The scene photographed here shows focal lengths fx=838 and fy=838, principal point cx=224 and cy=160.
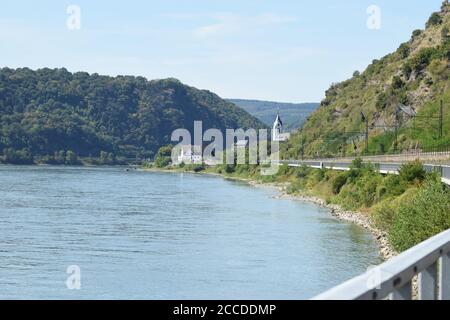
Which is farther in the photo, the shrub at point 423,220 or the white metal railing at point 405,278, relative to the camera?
the shrub at point 423,220

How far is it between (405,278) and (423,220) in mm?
22209

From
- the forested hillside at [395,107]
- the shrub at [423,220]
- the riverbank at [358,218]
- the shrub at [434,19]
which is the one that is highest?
the shrub at [434,19]

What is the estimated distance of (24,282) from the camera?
2628 cm

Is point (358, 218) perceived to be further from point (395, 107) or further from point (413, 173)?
point (395, 107)

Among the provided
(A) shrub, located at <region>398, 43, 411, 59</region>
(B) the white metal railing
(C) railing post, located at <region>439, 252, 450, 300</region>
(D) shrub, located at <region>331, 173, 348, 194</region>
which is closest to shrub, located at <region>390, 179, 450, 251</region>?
(C) railing post, located at <region>439, 252, 450, 300</region>

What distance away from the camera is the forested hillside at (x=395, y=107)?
9550cm

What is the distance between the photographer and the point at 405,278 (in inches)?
197

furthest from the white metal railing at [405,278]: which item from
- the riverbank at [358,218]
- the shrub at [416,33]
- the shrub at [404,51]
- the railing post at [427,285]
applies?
the shrub at [416,33]

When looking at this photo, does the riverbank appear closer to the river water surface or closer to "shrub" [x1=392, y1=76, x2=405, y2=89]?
the river water surface

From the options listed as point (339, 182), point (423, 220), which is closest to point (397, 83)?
point (339, 182)

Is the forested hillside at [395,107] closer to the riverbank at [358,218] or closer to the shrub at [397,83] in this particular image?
the shrub at [397,83]

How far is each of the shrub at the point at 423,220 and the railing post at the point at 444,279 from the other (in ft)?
63.1

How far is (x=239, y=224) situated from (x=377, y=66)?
10519cm

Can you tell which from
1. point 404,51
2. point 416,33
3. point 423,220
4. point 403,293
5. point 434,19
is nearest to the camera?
point 403,293
